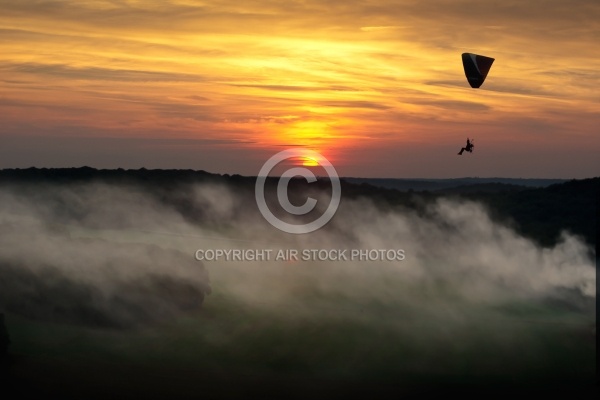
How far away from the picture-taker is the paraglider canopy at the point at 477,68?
71812 mm

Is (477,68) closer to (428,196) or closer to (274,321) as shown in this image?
(274,321)

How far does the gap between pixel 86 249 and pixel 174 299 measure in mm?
15848

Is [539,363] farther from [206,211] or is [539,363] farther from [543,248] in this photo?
[206,211]

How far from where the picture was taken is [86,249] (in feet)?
307

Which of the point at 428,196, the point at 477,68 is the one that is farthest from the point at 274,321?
the point at 428,196

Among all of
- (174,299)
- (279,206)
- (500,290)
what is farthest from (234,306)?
(279,206)

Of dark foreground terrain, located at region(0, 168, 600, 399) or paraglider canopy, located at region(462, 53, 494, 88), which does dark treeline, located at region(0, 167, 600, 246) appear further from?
paraglider canopy, located at region(462, 53, 494, 88)

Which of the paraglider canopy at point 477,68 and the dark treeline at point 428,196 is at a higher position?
the dark treeline at point 428,196

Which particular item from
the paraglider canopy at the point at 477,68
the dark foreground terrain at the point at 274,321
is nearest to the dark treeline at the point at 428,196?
the dark foreground terrain at the point at 274,321

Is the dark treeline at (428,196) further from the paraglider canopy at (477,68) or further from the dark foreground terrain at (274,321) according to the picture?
the paraglider canopy at (477,68)

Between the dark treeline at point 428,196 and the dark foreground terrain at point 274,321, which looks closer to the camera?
the dark foreground terrain at point 274,321

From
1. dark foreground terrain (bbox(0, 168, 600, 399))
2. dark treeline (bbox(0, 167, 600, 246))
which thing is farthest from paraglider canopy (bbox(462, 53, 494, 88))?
dark treeline (bbox(0, 167, 600, 246))

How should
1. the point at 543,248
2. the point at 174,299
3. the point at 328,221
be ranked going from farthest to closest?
the point at 328,221
the point at 543,248
the point at 174,299

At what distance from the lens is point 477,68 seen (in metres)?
72.4
